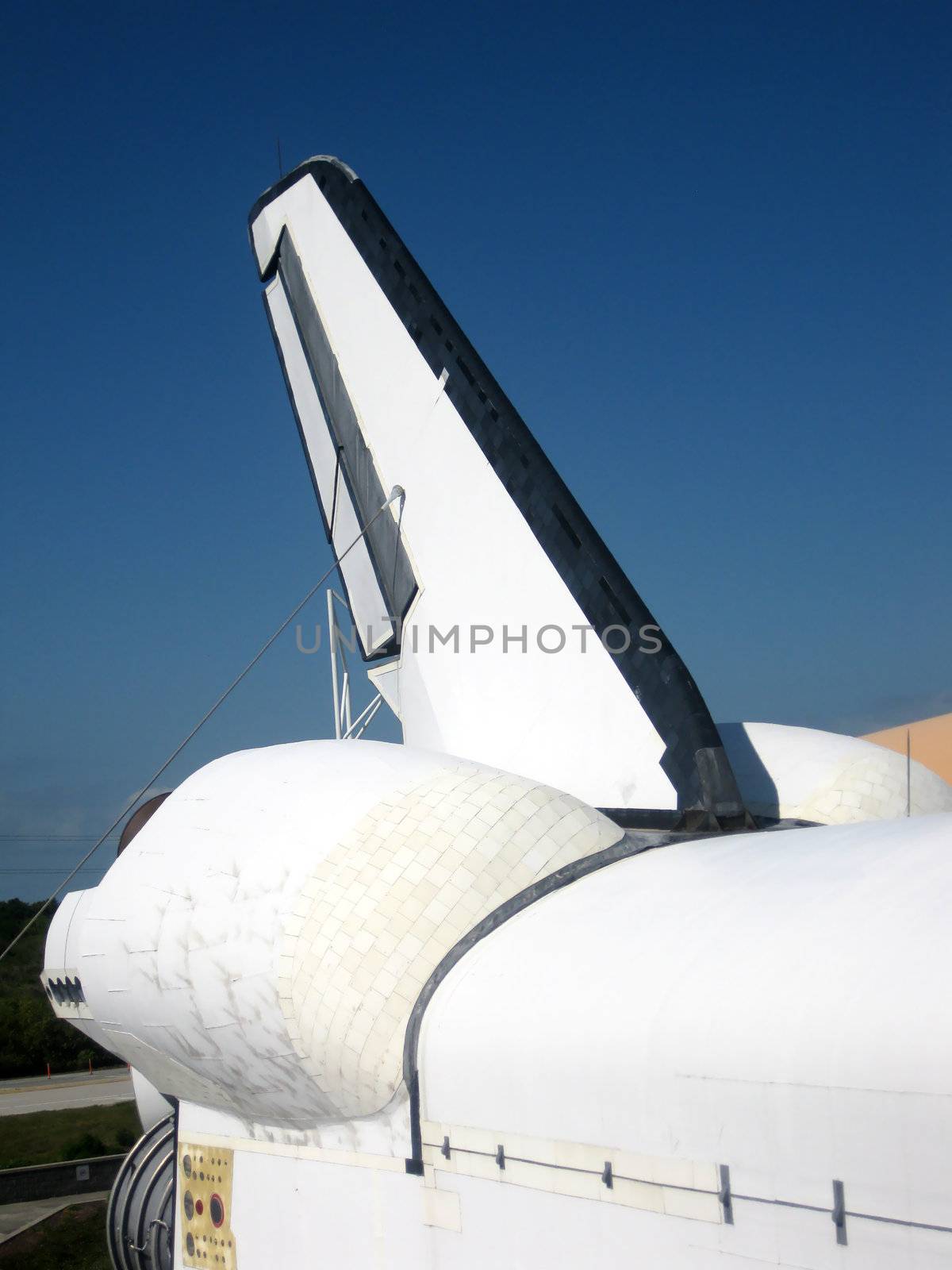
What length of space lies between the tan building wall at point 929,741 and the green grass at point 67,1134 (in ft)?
44.2

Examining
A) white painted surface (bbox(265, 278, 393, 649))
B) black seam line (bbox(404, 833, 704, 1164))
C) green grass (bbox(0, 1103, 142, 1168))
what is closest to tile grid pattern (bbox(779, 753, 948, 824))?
black seam line (bbox(404, 833, 704, 1164))

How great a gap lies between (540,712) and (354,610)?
2491mm

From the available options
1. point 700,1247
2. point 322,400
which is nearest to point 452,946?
point 700,1247

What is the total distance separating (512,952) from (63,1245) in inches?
363

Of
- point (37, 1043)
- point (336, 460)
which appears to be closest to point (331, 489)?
point (336, 460)

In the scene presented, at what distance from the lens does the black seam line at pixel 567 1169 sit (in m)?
3.22

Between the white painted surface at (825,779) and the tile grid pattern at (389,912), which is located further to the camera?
the white painted surface at (825,779)

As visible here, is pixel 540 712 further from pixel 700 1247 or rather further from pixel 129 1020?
pixel 700 1247

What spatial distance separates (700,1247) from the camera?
10.4ft

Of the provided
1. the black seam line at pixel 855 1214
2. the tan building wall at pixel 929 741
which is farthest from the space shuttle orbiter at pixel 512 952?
the tan building wall at pixel 929 741

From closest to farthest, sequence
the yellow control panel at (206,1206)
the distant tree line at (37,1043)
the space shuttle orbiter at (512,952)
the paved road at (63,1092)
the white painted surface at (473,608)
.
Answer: the space shuttle orbiter at (512,952)
the yellow control panel at (206,1206)
the white painted surface at (473,608)
the paved road at (63,1092)
the distant tree line at (37,1043)

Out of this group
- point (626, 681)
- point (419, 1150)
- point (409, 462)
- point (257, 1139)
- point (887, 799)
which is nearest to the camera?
point (419, 1150)

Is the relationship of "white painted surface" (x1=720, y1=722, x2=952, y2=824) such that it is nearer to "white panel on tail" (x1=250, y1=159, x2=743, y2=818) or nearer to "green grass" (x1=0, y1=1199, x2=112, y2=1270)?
"white panel on tail" (x1=250, y1=159, x2=743, y2=818)

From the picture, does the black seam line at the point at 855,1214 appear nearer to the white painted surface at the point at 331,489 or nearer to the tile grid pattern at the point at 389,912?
the tile grid pattern at the point at 389,912
